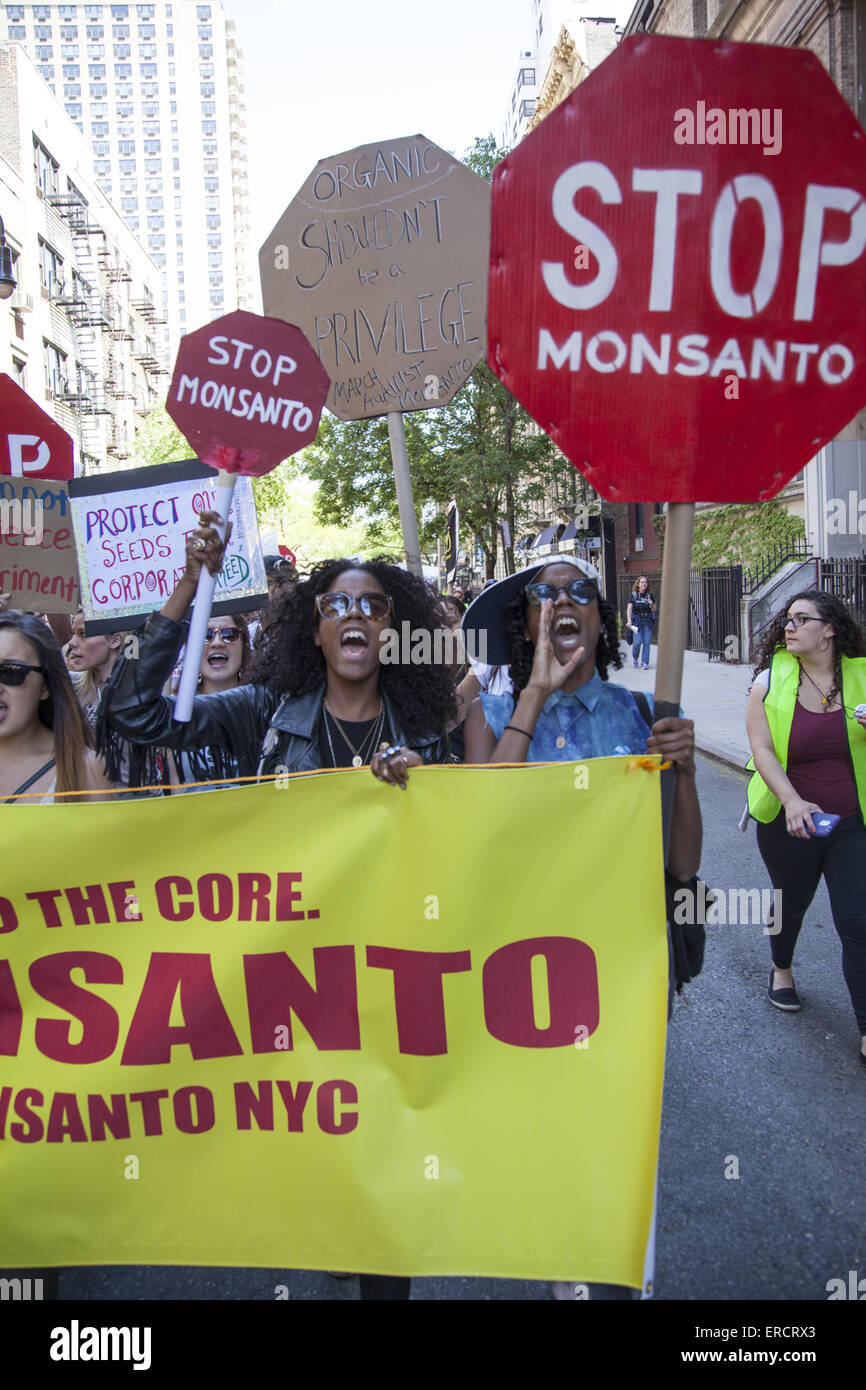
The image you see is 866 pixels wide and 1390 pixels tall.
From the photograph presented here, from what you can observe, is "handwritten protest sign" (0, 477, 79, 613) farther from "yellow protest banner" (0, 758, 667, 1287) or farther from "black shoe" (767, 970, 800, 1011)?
"black shoe" (767, 970, 800, 1011)

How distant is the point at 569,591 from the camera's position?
9.07 feet

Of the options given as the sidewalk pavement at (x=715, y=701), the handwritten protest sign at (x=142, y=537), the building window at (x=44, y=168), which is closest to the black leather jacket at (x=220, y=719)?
the handwritten protest sign at (x=142, y=537)

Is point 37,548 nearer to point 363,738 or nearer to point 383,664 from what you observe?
point 383,664

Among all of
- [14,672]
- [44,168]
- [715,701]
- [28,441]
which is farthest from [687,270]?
[44,168]

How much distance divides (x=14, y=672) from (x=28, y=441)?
2.06 meters

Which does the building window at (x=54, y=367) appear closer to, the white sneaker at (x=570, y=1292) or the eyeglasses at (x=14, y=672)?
the eyeglasses at (x=14, y=672)

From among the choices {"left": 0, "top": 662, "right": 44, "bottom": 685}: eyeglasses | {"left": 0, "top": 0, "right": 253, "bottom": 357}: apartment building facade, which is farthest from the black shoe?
{"left": 0, "top": 0, "right": 253, "bottom": 357}: apartment building facade

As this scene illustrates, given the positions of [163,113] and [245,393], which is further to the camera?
[163,113]

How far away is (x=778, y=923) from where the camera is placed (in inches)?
180

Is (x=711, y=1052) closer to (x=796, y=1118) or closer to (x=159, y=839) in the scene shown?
(x=796, y=1118)

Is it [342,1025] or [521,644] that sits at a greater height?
[521,644]

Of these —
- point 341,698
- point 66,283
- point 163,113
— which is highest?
point 163,113

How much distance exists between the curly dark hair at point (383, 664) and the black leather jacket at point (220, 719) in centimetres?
4

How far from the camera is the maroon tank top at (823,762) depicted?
4.25m
